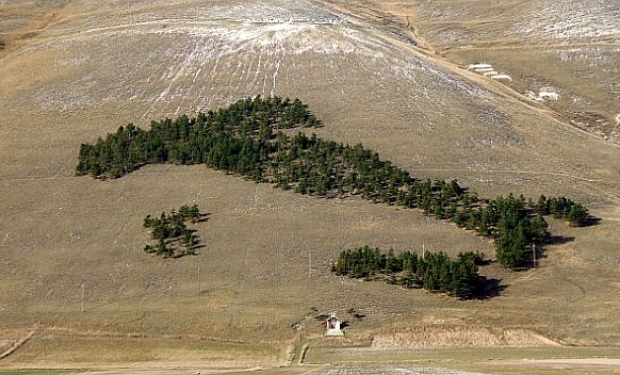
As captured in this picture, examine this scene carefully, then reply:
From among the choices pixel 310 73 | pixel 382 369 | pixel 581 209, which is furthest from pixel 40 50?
pixel 382 369

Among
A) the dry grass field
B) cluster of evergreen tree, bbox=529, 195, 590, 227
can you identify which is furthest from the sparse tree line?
the dry grass field

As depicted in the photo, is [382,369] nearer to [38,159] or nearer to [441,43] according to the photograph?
[38,159]

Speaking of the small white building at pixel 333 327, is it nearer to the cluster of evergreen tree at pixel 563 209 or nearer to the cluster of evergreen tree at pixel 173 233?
the cluster of evergreen tree at pixel 173 233

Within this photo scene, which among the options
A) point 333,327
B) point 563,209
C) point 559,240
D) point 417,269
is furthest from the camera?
point 563,209

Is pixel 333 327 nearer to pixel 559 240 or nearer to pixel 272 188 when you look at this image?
pixel 559 240

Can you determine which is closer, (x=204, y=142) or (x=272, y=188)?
(x=272, y=188)

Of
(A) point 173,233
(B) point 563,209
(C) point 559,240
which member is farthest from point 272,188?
(C) point 559,240

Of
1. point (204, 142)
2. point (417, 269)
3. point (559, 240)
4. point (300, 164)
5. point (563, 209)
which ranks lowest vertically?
point (417, 269)
